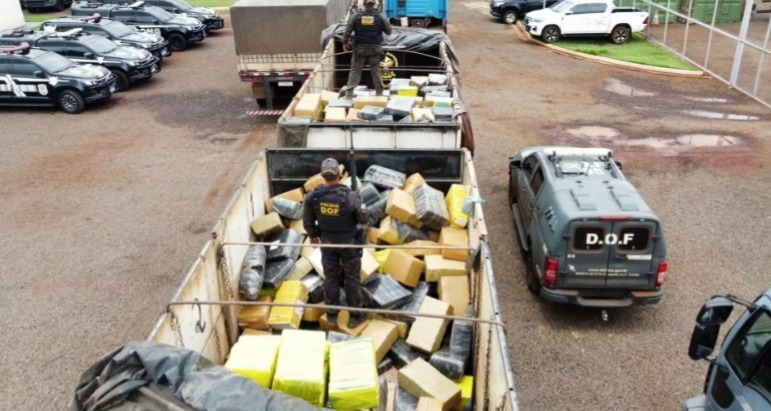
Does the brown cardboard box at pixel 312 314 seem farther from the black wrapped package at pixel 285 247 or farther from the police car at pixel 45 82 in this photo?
the police car at pixel 45 82

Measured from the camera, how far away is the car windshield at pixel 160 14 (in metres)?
24.2

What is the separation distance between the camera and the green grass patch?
2080 centimetres

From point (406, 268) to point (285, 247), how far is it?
1367mm

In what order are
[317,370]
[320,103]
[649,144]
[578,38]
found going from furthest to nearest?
[578,38], [649,144], [320,103], [317,370]

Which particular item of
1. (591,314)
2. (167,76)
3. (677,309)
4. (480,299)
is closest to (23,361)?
(480,299)

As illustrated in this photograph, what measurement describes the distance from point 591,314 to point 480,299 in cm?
304

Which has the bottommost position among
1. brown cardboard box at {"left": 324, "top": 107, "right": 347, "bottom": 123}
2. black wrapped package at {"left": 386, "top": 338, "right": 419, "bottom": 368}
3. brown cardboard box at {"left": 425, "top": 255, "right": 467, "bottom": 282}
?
black wrapped package at {"left": 386, "top": 338, "right": 419, "bottom": 368}

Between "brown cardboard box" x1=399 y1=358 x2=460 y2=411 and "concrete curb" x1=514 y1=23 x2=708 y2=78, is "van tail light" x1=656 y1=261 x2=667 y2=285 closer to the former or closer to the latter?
"brown cardboard box" x1=399 y1=358 x2=460 y2=411

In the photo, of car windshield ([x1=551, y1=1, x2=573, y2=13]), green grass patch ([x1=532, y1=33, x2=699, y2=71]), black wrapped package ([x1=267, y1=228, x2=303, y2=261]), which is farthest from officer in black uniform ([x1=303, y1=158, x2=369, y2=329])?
car windshield ([x1=551, y1=1, x2=573, y2=13])

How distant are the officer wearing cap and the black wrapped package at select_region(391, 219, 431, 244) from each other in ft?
15.2

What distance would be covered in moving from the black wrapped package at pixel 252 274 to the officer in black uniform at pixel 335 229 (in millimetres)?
670

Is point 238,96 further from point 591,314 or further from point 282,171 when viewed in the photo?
point 591,314

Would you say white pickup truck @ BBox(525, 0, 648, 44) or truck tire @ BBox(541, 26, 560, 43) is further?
truck tire @ BBox(541, 26, 560, 43)

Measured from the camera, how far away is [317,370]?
4.57 m
